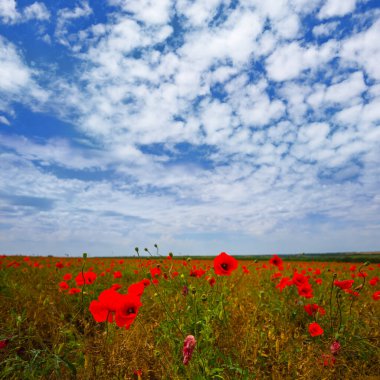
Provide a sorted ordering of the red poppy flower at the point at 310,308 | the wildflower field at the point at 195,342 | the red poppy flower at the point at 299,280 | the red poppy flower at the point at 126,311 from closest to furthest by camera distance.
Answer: the red poppy flower at the point at 126,311 → the wildflower field at the point at 195,342 → the red poppy flower at the point at 310,308 → the red poppy flower at the point at 299,280

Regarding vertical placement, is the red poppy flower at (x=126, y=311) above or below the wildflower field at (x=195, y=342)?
above

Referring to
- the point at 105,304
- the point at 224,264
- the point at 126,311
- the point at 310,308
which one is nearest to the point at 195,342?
the point at 126,311

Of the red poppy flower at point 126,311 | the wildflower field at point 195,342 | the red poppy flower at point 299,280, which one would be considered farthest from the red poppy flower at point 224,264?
the red poppy flower at point 299,280

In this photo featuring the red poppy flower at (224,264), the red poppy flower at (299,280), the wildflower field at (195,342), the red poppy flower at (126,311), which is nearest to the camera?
the red poppy flower at (126,311)

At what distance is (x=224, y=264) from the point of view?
2668mm

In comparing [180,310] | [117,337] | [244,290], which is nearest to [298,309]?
[244,290]

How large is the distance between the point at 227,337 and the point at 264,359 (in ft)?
1.36

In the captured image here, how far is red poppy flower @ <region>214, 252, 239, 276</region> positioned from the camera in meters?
2.54

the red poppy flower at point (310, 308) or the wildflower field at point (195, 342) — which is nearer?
the wildflower field at point (195, 342)

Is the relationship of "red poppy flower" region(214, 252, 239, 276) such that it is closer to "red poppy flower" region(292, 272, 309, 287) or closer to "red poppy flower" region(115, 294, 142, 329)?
"red poppy flower" region(115, 294, 142, 329)

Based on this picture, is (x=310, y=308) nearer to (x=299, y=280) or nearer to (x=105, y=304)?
(x=299, y=280)

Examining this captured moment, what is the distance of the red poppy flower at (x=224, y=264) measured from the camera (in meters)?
2.54

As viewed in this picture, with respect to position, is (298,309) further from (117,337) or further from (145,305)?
(117,337)

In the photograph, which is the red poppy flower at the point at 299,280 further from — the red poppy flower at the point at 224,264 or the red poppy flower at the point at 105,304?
the red poppy flower at the point at 105,304
